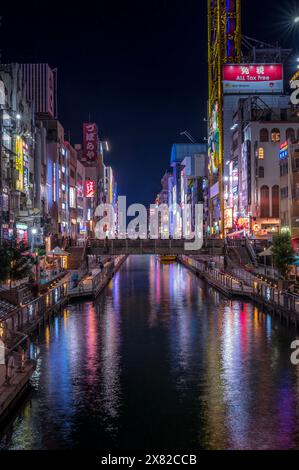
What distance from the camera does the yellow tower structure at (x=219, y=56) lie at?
142000mm

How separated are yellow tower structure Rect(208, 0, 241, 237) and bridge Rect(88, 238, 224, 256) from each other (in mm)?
58522

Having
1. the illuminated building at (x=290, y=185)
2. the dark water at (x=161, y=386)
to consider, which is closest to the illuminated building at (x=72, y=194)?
the illuminated building at (x=290, y=185)

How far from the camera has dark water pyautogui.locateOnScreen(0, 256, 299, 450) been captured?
72.4 feet

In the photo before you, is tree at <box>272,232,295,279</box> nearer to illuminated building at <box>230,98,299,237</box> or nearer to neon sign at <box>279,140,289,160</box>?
neon sign at <box>279,140,289,160</box>

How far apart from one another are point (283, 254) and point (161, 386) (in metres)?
34.2

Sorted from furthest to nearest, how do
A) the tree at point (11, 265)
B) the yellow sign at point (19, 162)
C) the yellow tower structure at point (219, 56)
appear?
the yellow tower structure at point (219, 56) → the yellow sign at point (19, 162) → the tree at point (11, 265)

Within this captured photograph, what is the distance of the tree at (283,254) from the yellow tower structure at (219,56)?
80.3m

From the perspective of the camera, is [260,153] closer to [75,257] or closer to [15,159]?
[75,257]

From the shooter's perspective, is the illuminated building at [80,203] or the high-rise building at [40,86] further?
the illuminated building at [80,203]

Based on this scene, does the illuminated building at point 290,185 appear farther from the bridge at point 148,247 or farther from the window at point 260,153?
the window at point 260,153

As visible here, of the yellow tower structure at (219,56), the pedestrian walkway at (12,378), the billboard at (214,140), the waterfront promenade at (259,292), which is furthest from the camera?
the billboard at (214,140)

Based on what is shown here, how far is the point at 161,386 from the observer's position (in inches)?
1130

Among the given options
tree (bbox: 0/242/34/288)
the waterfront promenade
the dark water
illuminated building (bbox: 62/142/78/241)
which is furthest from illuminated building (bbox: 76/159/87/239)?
the dark water
